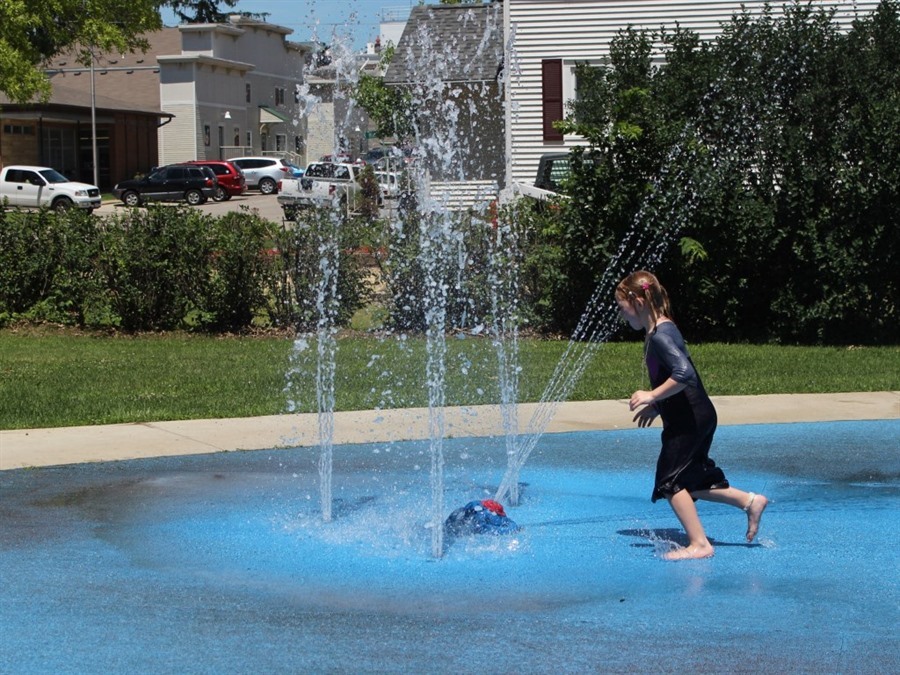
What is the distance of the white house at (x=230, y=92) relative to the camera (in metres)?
58.5

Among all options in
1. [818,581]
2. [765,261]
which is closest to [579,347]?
[765,261]

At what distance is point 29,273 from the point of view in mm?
14734

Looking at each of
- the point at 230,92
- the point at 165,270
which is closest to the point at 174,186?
the point at 230,92

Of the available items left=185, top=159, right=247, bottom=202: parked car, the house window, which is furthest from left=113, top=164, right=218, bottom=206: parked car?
the house window

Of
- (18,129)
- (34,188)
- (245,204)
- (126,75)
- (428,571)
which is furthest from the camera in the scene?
(126,75)

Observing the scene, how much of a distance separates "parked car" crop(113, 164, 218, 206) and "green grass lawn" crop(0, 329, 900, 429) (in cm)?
3252

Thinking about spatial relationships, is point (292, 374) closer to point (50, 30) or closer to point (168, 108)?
point (50, 30)

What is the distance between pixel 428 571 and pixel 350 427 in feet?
12.0

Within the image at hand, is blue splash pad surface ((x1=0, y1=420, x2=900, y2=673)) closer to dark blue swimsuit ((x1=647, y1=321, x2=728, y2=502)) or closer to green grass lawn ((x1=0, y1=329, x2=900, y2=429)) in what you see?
dark blue swimsuit ((x1=647, y1=321, x2=728, y2=502))

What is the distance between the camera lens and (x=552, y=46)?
981 inches

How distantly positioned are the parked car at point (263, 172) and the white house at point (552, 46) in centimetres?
2845

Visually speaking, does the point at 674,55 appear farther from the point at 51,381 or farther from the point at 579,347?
the point at 51,381

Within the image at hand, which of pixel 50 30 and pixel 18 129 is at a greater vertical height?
pixel 50 30

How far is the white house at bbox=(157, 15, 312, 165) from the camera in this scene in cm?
5853
